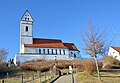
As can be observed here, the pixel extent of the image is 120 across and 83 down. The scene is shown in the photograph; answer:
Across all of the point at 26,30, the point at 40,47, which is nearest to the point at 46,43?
the point at 40,47

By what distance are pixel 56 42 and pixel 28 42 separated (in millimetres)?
11146

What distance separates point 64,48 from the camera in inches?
3258

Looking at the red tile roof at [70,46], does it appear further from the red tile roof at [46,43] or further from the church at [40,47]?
the red tile roof at [46,43]

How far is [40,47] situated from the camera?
3162 inches

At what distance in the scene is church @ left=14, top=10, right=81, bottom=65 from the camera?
77375 millimetres

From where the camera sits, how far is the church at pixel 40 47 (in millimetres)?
77375

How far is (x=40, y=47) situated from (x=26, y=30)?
8204 millimetres

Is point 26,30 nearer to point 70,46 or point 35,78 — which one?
point 70,46

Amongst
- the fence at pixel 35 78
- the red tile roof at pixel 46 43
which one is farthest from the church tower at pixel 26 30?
the fence at pixel 35 78

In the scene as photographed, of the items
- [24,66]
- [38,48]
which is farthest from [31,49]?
[24,66]

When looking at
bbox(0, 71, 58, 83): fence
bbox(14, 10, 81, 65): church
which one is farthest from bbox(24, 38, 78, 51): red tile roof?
bbox(0, 71, 58, 83): fence

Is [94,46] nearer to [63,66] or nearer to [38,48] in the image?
[63,66]

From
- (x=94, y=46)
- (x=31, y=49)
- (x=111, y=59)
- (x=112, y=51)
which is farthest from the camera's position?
(x=112, y=51)

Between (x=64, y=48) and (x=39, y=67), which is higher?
(x=64, y=48)
